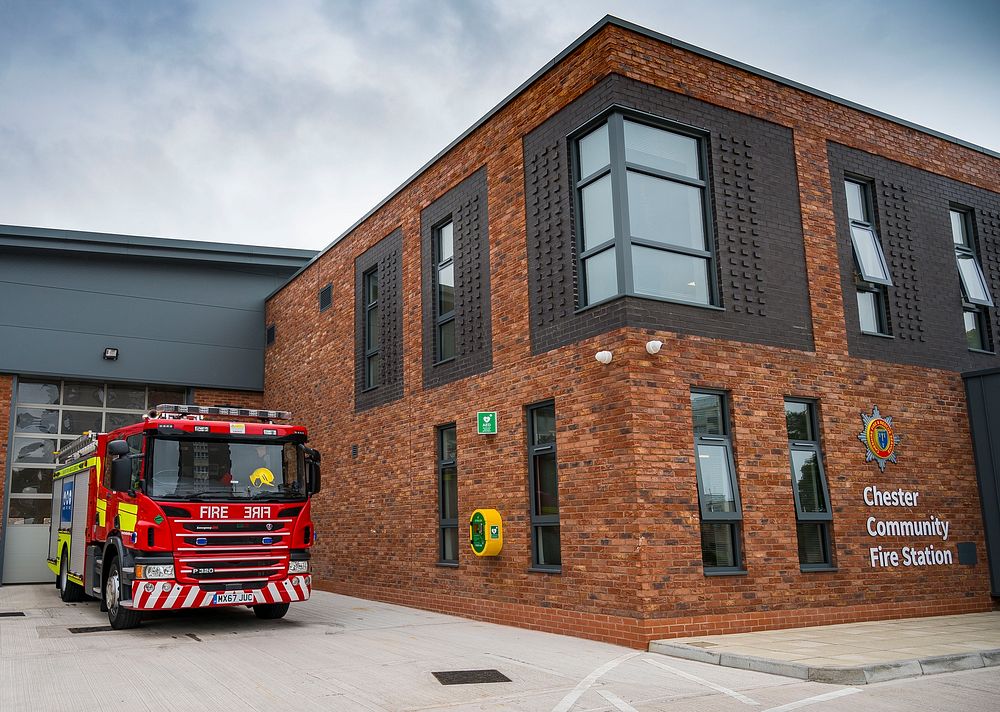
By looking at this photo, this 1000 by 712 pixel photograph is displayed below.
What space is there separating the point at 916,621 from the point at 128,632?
33.8 ft

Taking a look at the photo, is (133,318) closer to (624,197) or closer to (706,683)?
(624,197)

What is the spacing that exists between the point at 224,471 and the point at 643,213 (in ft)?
21.2

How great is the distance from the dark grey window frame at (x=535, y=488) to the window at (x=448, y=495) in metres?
2.20

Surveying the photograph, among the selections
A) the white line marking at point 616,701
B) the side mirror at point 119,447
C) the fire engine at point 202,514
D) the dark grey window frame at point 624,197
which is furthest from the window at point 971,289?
the side mirror at point 119,447

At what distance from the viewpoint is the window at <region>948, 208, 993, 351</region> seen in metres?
14.4

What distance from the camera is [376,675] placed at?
8156 millimetres

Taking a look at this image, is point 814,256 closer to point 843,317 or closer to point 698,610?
point 843,317

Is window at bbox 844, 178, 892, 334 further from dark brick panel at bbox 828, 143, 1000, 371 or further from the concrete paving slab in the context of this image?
the concrete paving slab

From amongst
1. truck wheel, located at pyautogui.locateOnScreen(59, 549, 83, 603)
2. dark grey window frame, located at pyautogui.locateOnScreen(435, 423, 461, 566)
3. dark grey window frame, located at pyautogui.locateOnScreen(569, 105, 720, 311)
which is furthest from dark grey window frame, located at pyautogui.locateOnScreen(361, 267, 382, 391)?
dark grey window frame, located at pyautogui.locateOnScreen(569, 105, 720, 311)

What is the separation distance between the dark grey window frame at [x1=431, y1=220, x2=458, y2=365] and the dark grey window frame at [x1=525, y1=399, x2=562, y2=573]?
2.54 meters

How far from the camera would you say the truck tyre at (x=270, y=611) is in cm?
1260

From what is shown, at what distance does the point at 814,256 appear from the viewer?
1238cm

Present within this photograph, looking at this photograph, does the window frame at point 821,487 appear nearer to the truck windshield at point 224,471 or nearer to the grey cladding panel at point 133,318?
the truck windshield at point 224,471

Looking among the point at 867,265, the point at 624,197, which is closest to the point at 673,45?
the point at 624,197
